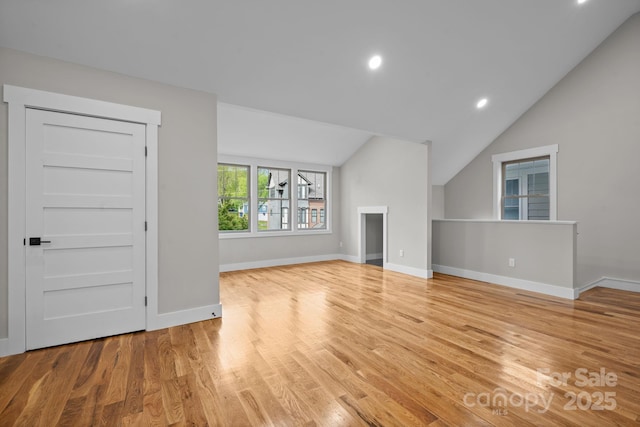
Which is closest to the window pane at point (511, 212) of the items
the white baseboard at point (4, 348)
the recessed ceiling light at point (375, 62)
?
the recessed ceiling light at point (375, 62)

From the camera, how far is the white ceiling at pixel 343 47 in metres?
2.43

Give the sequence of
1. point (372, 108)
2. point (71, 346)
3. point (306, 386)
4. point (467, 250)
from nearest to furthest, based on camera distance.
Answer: point (306, 386), point (71, 346), point (372, 108), point (467, 250)

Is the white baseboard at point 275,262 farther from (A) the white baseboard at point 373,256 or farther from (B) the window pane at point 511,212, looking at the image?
(B) the window pane at point 511,212

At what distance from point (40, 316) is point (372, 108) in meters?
4.24

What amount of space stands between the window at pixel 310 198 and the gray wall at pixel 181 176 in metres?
3.78

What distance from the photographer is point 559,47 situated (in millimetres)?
4363

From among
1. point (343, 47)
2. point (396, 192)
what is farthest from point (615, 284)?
point (343, 47)

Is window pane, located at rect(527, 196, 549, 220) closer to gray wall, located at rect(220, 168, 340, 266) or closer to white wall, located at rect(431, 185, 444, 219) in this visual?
white wall, located at rect(431, 185, 444, 219)

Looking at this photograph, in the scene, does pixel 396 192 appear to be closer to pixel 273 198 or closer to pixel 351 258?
pixel 351 258

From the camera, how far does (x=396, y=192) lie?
5812 millimetres

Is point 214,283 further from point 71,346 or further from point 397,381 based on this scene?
point 397,381

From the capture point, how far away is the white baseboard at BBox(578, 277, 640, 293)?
449cm

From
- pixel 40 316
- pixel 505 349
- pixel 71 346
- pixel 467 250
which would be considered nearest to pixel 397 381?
pixel 505 349

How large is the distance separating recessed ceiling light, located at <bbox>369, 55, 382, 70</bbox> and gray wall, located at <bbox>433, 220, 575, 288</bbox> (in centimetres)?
317
